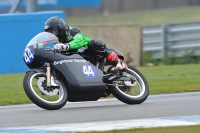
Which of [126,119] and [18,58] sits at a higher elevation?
[126,119]

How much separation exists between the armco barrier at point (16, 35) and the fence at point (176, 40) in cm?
402

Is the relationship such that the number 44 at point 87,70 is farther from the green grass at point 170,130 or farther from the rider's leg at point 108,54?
the green grass at point 170,130

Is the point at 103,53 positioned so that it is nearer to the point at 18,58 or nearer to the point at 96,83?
the point at 96,83

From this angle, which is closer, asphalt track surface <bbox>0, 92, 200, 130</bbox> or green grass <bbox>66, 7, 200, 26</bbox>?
asphalt track surface <bbox>0, 92, 200, 130</bbox>

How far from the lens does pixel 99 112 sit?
29.8 feet

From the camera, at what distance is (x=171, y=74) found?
14648mm

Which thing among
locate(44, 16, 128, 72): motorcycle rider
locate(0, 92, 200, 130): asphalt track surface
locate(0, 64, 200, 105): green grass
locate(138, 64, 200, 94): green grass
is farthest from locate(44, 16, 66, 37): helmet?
locate(138, 64, 200, 94): green grass

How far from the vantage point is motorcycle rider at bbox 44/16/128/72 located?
31.5 ft

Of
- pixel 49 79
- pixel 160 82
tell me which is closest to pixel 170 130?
pixel 49 79

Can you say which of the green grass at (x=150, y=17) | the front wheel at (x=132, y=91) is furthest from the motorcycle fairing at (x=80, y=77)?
the green grass at (x=150, y=17)

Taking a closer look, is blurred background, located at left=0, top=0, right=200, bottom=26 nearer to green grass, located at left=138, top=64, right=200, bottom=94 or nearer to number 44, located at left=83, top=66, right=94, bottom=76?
green grass, located at left=138, top=64, right=200, bottom=94

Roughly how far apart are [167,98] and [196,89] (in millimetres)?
1305

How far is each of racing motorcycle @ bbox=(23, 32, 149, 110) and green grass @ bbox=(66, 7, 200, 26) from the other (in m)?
22.4

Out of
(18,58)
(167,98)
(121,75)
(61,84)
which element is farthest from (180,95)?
(18,58)
